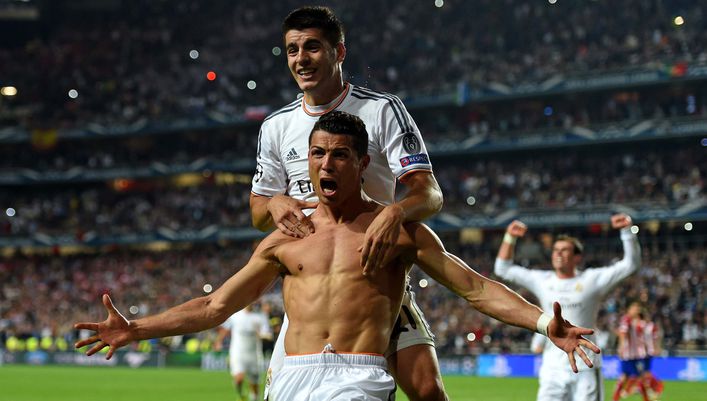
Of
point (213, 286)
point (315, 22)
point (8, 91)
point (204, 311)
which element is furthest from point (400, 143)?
point (8, 91)

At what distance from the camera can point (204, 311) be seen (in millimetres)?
5855

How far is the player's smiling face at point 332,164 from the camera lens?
5.55m

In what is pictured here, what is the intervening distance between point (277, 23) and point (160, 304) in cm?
1824

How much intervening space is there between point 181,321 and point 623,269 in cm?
710

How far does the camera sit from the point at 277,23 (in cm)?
5803

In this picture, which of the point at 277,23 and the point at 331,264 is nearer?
the point at 331,264

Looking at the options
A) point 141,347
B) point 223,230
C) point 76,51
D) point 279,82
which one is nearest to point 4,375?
point 141,347

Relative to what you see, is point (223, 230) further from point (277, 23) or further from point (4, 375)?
point (4, 375)

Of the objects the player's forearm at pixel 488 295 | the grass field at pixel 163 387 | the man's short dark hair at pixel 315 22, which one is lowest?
the grass field at pixel 163 387

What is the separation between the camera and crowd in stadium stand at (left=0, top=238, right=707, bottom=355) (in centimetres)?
3616

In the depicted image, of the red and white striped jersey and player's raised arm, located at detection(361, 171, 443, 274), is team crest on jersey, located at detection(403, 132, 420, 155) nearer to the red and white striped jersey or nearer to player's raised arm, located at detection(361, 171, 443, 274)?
player's raised arm, located at detection(361, 171, 443, 274)

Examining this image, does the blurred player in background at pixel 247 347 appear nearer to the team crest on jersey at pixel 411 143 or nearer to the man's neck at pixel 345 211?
the team crest on jersey at pixel 411 143

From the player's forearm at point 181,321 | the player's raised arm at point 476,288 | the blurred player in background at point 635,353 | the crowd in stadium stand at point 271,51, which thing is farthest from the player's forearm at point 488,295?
the crowd in stadium stand at point 271,51

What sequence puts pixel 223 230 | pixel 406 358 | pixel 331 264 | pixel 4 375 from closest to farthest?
1. pixel 331 264
2. pixel 406 358
3. pixel 4 375
4. pixel 223 230
